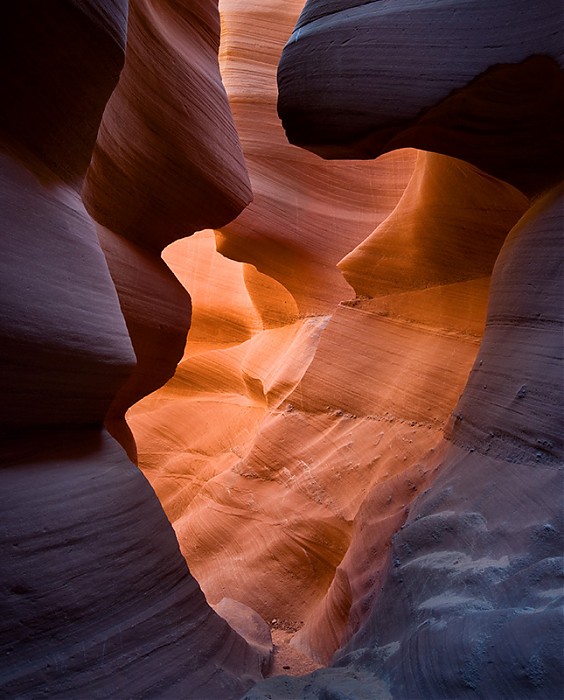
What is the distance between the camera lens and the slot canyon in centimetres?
203

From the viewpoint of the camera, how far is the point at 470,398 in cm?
289

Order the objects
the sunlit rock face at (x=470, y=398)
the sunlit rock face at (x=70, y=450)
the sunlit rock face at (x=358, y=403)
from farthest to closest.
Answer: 1. the sunlit rock face at (x=358, y=403)
2. the sunlit rock face at (x=70, y=450)
3. the sunlit rock face at (x=470, y=398)

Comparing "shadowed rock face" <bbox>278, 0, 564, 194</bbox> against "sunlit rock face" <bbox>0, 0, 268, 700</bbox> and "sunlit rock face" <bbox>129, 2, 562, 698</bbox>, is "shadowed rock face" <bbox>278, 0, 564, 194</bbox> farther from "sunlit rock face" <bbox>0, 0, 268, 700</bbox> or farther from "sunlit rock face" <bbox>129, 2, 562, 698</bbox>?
"sunlit rock face" <bbox>0, 0, 268, 700</bbox>

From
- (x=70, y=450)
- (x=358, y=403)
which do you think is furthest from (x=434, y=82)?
(x=358, y=403)

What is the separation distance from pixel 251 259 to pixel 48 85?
4.37 m

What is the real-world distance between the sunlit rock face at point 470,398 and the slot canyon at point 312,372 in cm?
1

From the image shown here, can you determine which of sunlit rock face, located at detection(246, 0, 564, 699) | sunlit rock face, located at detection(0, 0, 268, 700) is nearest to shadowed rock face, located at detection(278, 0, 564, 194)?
sunlit rock face, located at detection(246, 0, 564, 699)

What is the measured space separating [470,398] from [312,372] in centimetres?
250

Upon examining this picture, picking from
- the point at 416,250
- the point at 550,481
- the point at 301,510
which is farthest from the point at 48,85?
the point at 301,510

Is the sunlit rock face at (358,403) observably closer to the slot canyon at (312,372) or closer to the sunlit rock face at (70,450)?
the slot canyon at (312,372)

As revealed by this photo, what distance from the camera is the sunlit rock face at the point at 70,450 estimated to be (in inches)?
79.4

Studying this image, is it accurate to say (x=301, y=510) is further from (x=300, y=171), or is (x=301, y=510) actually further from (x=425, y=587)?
(x=300, y=171)

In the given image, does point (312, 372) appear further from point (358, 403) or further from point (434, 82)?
point (434, 82)

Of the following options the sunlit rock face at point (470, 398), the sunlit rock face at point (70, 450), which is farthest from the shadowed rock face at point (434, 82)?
the sunlit rock face at point (70, 450)
